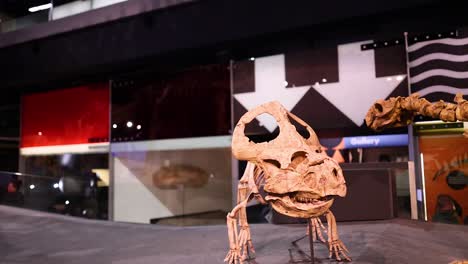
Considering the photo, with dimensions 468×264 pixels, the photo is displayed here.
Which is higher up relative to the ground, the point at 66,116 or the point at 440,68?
the point at 440,68

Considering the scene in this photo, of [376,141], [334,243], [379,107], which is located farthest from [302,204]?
[376,141]

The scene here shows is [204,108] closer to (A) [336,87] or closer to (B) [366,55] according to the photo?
(A) [336,87]

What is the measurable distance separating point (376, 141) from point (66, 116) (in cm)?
623

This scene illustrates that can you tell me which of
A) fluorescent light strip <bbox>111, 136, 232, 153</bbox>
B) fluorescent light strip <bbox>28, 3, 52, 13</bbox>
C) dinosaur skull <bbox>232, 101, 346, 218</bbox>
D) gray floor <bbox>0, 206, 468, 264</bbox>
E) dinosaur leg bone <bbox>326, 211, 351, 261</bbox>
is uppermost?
fluorescent light strip <bbox>28, 3, 52, 13</bbox>

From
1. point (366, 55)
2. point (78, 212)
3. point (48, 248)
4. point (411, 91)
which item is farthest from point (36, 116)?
point (411, 91)

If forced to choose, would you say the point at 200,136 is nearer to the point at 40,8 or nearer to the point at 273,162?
the point at 40,8

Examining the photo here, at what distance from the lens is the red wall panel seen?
25.0 ft

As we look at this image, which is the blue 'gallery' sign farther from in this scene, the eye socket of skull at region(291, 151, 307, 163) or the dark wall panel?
the eye socket of skull at region(291, 151, 307, 163)

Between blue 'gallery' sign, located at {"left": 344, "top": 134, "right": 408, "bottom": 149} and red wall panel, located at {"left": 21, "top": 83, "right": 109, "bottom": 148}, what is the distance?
4636 millimetres

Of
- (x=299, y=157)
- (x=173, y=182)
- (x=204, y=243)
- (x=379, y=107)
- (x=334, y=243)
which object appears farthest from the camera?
(x=173, y=182)

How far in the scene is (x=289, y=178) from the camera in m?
2.53

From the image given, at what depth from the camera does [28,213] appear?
21.1ft

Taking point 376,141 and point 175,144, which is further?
point 175,144

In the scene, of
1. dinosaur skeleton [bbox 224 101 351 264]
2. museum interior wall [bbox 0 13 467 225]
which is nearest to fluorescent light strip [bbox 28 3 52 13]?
museum interior wall [bbox 0 13 467 225]
